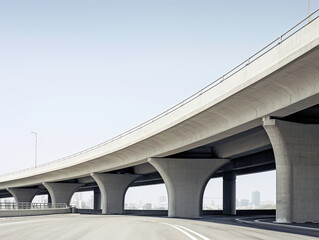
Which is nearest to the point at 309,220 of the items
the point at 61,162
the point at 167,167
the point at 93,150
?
the point at 167,167

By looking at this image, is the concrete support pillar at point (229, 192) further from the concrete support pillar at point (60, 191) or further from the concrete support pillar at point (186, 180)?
the concrete support pillar at point (60, 191)

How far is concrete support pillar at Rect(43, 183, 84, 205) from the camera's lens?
87.1 meters

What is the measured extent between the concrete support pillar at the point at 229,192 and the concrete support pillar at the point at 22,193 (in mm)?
48706

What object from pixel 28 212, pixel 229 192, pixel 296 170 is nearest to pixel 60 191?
pixel 229 192

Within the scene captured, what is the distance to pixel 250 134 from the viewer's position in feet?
133

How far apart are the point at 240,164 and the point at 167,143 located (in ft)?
40.6

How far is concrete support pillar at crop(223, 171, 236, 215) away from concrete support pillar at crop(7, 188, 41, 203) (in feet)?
160

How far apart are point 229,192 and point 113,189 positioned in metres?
16.3

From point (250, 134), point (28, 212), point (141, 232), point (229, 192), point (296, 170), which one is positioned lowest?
point (28, 212)

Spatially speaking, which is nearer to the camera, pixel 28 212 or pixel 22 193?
pixel 28 212

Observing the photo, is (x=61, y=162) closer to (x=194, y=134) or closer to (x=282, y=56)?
(x=194, y=134)

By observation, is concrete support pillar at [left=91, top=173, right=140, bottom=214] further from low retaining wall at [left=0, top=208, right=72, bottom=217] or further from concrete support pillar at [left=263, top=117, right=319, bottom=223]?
concrete support pillar at [left=263, top=117, right=319, bottom=223]

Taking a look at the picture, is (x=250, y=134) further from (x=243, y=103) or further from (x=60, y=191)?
(x=60, y=191)

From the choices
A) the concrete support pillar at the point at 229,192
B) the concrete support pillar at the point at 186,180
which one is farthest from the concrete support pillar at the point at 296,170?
the concrete support pillar at the point at 229,192
